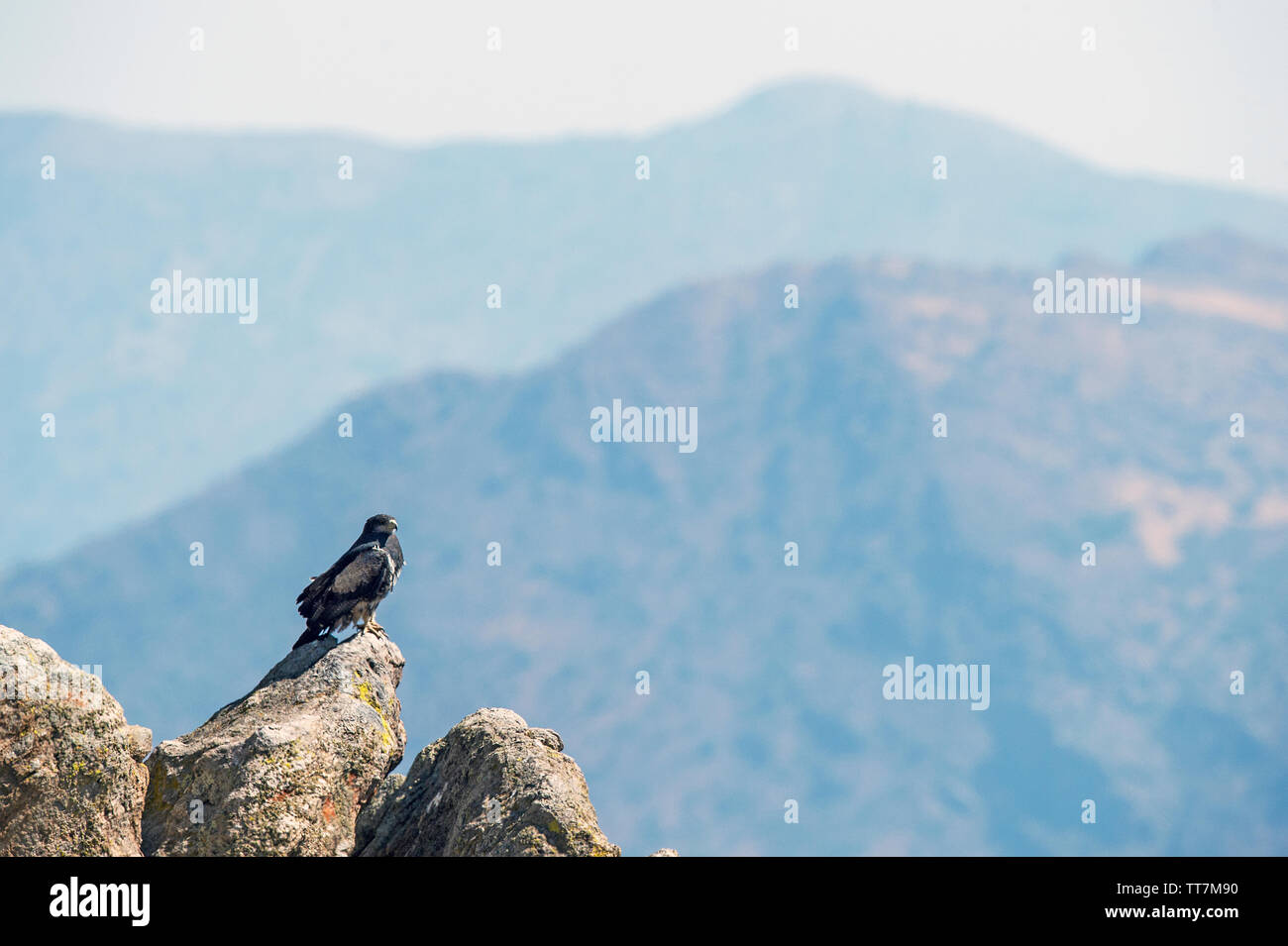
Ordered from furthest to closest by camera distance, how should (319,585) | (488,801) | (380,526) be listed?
(380,526) → (319,585) → (488,801)

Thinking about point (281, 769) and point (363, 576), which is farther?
point (363, 576)

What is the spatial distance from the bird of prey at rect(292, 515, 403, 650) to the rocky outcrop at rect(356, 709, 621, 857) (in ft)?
7.31

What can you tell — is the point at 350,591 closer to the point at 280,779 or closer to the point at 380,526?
the point at 380,526

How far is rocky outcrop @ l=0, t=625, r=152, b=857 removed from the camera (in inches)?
480

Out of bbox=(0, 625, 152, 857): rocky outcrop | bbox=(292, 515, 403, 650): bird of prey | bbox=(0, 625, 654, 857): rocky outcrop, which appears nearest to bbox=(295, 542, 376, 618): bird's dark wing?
bbox=(292, 515, 403, 650): bird of prey

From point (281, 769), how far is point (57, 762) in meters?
1.88

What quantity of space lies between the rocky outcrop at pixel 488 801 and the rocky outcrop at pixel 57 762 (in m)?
2.32

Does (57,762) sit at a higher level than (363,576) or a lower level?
lower

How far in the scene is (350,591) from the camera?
17047 mm

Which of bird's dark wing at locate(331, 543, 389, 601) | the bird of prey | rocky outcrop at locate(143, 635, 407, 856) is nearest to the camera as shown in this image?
rocky outcrop at locate(143, 635, 407, 856)

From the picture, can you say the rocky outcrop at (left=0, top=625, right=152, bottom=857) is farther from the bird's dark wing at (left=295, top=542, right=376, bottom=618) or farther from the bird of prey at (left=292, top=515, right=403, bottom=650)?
the bird's dark wing at (left=295, top=542, right=376, bottom=618)

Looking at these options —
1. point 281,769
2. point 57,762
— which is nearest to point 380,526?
point 281,769
